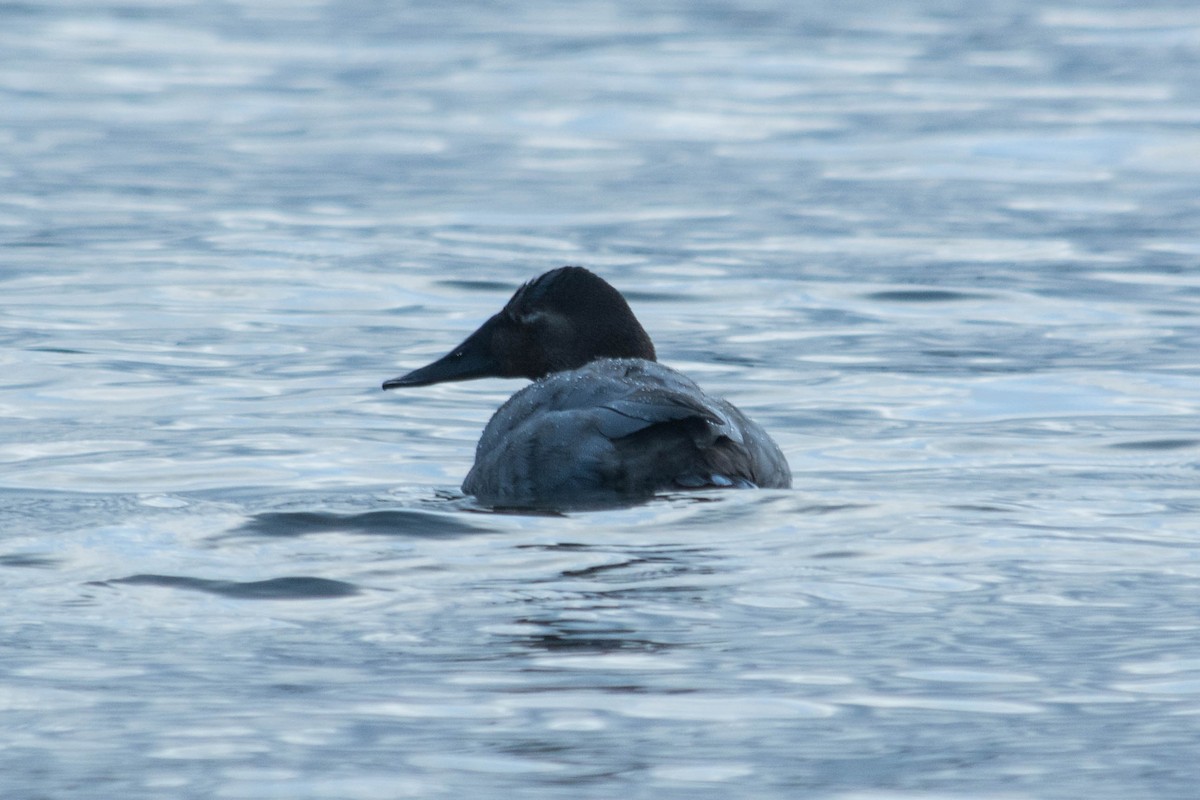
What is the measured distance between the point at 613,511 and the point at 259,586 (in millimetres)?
1357

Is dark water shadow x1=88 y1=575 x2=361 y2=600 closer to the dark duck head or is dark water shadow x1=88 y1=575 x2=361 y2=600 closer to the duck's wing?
the duck's wing

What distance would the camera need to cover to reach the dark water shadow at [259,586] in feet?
20.6

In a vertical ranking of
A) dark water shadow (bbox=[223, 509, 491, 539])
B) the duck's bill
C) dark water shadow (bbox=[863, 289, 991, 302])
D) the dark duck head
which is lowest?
dark water shadow (bbox=[863, 289, 991, 302])

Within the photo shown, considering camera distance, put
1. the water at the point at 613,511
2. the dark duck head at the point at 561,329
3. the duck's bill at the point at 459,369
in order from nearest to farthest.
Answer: the water at the point at 613,511, the dark duck head at the point at 561,329, the duck's bill at the point at 459,369

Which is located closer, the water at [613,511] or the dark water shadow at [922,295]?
the water at [613,511]

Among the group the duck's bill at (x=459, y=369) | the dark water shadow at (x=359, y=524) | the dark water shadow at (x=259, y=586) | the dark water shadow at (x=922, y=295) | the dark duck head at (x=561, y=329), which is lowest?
the dark water shadow at (x=922, y=295)

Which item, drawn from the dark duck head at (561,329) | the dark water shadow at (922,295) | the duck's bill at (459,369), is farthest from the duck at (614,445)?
the dark water shadow at (922,295)

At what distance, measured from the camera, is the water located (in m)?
5.01

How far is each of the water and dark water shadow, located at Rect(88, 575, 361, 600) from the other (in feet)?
0.07

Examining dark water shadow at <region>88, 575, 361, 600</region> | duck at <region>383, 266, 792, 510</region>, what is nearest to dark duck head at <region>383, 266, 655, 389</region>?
duck at <region>383, 266, 792, 510</region>

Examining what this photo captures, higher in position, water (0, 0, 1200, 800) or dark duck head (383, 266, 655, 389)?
dark duck head (383, 266, 655, 389)

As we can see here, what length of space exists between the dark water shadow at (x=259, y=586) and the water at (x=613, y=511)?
0.07 ft

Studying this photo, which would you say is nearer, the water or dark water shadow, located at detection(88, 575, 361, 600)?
the water

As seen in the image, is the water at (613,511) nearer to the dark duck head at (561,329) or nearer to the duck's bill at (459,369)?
the duck's bill at (459,369)
